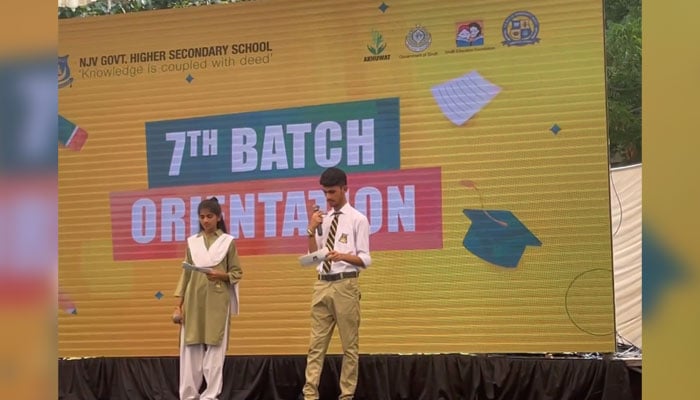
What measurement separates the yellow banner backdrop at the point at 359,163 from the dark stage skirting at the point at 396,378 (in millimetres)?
106

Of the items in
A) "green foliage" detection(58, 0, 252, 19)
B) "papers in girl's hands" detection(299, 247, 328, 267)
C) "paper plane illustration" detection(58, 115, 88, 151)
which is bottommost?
"papers in girl's hands" detection(299, 247, 328, 267)

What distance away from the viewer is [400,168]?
6840mm

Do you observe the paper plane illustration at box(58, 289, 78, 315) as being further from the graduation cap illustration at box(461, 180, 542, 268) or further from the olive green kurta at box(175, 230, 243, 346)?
the graduation cap illustration at box(461, 180, 542, 268)

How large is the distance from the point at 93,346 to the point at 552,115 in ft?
12.8

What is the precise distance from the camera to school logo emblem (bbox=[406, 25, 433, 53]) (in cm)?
680

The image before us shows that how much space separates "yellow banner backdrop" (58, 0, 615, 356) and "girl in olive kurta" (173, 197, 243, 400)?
103cm
